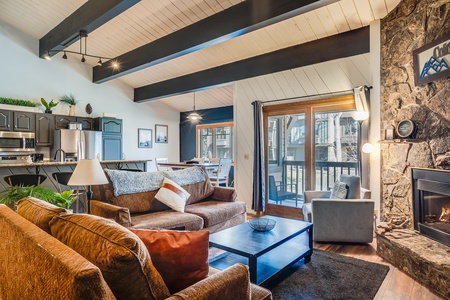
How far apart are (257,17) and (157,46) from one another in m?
2.27

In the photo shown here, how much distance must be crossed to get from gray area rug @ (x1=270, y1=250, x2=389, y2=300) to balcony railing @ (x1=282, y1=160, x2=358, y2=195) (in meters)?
1.73

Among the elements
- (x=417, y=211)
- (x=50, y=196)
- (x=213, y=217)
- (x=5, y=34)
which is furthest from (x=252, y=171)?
(x=5, y=34)

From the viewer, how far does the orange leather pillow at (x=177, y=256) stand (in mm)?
1177

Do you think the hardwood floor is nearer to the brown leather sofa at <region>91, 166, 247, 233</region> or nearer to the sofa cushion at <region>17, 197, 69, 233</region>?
the brown leather sofa at <region>91, 166, 247, 233</region>

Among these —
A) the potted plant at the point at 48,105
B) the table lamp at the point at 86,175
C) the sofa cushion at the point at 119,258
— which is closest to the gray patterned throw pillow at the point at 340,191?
the table lamp at the point at 86,175

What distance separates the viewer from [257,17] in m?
3.35

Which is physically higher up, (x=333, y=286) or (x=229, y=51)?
(x=229, y=51)

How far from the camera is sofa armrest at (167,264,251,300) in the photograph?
3.37 feet

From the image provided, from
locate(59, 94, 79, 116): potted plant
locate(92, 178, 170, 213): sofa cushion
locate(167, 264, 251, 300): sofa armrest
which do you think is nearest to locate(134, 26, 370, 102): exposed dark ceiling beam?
locate(59, 94, 79, 116): potted plant

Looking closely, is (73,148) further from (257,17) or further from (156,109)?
(257,17)

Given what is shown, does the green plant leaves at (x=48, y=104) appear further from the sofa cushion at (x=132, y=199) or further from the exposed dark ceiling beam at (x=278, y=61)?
the sofa cushion at (x=132, y=199)

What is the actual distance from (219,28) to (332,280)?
3.43 meters

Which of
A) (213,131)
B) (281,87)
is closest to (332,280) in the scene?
(281,87)

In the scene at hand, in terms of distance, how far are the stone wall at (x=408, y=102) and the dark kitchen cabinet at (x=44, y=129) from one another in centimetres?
659
